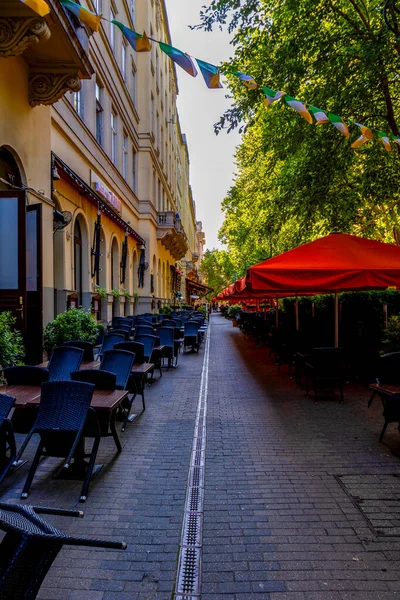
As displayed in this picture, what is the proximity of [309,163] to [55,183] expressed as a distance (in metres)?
6.97

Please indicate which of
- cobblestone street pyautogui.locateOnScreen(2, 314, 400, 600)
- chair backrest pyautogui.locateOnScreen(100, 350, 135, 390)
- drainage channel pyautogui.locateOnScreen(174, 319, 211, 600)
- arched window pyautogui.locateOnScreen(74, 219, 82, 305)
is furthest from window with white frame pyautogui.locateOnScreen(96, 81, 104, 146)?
drainage channel pyautogui.locateOnScreen(174, 319, 211, 600)

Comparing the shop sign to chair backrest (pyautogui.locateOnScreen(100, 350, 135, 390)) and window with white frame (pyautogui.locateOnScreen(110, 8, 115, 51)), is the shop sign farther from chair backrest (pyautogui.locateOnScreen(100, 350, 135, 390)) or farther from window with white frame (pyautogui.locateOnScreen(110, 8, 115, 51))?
chair backrest (pyautogui.locateOnScreen(100, 350, 135, 390))

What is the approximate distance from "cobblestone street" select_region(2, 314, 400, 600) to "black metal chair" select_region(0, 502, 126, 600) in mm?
1040

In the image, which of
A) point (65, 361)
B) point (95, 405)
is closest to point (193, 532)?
point (95, 405)

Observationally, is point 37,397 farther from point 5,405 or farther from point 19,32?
point 19,32

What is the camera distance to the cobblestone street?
270cm

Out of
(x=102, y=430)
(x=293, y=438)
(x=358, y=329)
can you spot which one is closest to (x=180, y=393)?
(x=293, y=438)

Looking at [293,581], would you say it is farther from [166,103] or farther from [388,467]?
[166,103]


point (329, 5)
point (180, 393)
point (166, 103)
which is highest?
point (166, 103)

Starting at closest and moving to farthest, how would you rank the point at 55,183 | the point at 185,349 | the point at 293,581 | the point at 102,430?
the point at 293,581 < the point at 102,430 < the point at 55,183 < the point at 185,349

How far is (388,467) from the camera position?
4543 mm

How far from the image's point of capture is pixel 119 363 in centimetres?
604

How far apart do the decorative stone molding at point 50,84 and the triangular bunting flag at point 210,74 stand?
17.4ft

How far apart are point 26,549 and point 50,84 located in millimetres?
9711
